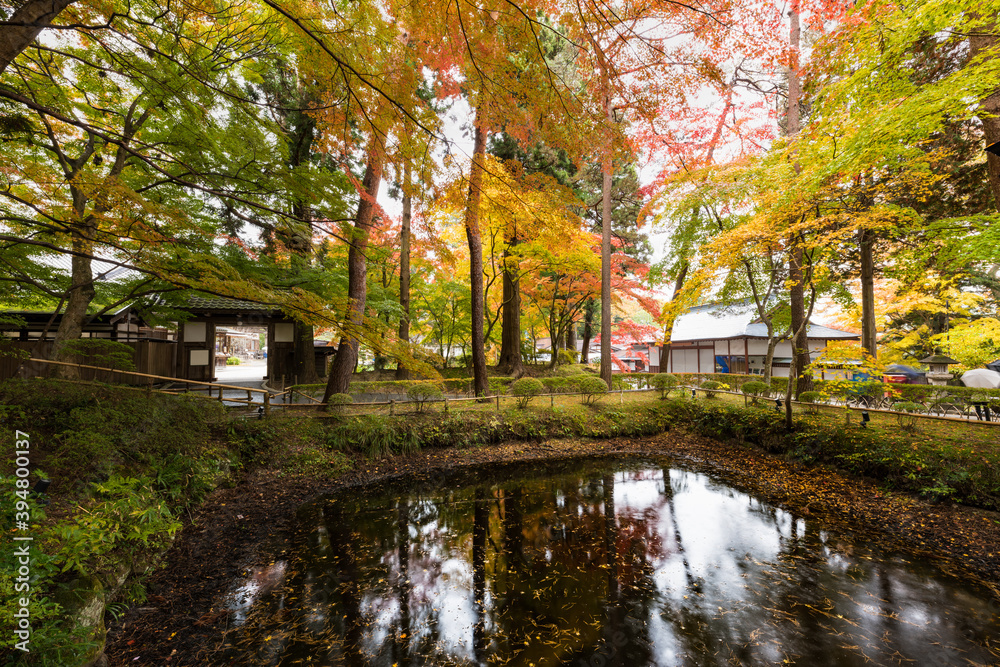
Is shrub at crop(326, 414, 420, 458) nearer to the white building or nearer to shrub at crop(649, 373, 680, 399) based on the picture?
shrub at crop(649, 373, 680, 399)

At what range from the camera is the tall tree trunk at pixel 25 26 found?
2.42m

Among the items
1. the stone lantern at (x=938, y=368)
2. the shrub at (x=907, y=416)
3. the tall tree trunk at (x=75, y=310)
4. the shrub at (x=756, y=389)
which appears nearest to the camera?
the tall tree trunk at (x=75, y=310)

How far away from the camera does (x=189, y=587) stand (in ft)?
12.9

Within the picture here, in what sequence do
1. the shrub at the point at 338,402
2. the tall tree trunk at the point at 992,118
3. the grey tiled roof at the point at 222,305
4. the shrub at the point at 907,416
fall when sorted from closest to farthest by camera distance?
1. the tall tree trunk at the point at 992,118
2. the shrub at the point at 907,416
3. the shrub at the point at 338,402
4. the grey tiled roof at the point at 222,305

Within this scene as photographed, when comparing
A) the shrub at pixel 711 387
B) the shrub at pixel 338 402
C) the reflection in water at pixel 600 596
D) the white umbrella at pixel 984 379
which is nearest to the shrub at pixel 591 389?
the shrub at pixel 711 387

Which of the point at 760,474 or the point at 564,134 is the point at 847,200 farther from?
the point at 564,134

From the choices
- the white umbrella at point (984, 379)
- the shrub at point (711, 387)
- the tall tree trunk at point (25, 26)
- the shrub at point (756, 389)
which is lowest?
the shrub at point (711, 387)

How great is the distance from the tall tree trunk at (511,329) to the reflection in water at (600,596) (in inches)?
378

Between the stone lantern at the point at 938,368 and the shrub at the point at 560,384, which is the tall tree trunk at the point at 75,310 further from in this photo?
the stone lantern at the point at 938,368

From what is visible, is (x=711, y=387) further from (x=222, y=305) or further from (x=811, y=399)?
(x=222, y=305)

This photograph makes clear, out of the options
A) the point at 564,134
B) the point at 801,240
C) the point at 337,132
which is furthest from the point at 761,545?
the point at 337,132

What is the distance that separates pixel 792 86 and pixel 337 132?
13112 millimetres

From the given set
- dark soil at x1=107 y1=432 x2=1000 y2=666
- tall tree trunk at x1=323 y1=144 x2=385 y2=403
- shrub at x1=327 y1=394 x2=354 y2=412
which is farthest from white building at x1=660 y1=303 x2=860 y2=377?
shrub at x1=327 y1=394 x2=354 y2=412

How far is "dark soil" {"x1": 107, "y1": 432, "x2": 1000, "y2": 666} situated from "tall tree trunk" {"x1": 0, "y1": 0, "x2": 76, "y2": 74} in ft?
15.2
